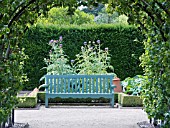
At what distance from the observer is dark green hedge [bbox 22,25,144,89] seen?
37.2 ft

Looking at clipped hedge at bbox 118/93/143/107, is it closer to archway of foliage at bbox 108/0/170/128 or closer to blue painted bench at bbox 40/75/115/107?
blue painted bench at bbox 40/75/115/107

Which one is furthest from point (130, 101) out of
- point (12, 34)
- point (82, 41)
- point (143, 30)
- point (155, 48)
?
point (12, 34)

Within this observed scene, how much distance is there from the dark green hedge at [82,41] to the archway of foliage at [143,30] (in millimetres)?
5429

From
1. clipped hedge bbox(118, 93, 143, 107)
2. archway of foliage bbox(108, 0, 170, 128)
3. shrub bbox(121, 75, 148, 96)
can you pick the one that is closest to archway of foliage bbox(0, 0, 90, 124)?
archway of foliage bbox(108, 0, 170, 128)

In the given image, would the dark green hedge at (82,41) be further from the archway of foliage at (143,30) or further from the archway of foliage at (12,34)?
the archway of foliage at (143,30)

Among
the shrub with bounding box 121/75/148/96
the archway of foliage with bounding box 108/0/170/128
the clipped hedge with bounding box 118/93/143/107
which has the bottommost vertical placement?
the clipped hedge with bounding box 118/93/143/107

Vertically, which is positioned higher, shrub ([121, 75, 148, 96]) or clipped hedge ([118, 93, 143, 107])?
shrub ([121, 75, 148, 96])

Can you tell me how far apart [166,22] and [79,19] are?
15.0m

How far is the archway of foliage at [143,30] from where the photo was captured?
14.3ft

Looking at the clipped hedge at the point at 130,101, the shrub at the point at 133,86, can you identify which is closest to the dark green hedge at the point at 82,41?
the shrub at the point at 133,86

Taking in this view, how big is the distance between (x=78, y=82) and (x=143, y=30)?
3.99m

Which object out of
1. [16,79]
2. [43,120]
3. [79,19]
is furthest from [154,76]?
[79,19]

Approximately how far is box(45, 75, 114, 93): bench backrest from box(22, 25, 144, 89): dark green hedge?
6.66 feet

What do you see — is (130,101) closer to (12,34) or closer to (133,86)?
(133,86)
